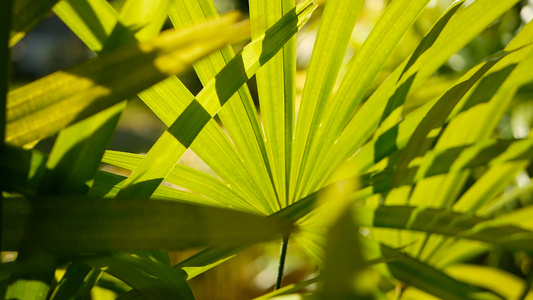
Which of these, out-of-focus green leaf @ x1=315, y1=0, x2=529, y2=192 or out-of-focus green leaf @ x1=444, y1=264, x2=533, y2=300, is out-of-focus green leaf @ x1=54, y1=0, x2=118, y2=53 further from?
out-of-focus green leaf @ x1=444, y1=264, x2=533, y2=300

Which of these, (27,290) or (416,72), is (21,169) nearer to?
(27,290)

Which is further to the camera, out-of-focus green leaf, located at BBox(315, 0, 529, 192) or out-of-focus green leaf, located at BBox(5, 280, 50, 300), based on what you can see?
out-of-focus green leaf, located at BBox(315, 0, 529, 192)

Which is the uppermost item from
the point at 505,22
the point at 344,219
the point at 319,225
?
the point at 505,22

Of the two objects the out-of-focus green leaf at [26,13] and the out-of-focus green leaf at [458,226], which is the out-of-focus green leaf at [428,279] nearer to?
the out-of-focus green leaf at [458,226]

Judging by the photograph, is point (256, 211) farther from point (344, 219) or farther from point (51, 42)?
point (51, 42)

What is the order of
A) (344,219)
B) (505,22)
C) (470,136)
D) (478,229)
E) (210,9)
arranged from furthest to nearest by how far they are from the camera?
(505,22) < (470,136) < (210,9) < (478,229) < (344,219)

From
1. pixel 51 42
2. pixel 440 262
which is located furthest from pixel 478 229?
pixel 51 42

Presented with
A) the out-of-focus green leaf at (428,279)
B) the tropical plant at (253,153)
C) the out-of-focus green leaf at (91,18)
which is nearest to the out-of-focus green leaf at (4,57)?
the tropical plant at (253,153)

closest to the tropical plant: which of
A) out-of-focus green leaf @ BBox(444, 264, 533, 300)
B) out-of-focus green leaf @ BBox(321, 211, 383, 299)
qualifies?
out-of-focus green leaf @ BBox(321, 211, 383, 299)
